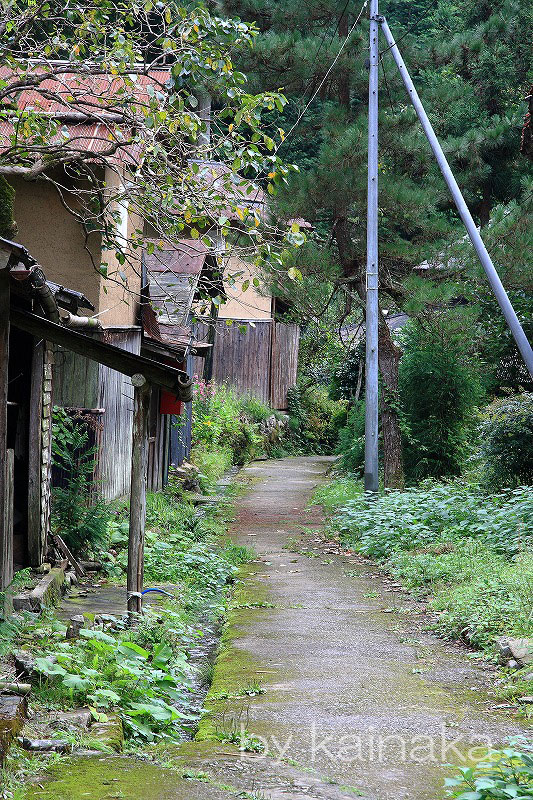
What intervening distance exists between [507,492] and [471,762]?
336 inches

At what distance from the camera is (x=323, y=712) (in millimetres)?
5391

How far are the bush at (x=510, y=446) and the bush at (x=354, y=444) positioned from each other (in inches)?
199

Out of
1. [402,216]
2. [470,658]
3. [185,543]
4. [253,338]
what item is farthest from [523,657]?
[253,338]

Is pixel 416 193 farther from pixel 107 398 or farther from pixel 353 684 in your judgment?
pixel 353 684

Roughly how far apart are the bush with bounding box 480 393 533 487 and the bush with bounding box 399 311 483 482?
108 inches

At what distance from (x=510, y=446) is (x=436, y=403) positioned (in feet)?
11.2

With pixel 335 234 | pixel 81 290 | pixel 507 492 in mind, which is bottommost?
pixel 507 492

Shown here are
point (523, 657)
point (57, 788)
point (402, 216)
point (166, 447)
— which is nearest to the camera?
point (57, 788)

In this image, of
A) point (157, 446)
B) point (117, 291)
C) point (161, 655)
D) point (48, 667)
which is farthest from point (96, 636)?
point (157, 446)

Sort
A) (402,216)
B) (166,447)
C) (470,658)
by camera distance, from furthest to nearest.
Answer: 1. (166,447)
2. (402,216)
3. (470,658)

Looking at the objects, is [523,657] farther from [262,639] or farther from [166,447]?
[166,447]

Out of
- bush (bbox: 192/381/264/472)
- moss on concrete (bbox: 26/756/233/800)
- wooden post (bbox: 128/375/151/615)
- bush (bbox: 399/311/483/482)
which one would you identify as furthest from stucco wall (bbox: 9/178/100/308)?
bush (bbox: 192/381/264/472)

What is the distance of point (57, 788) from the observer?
13.4 feet

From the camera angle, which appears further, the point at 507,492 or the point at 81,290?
the point at 507,492
